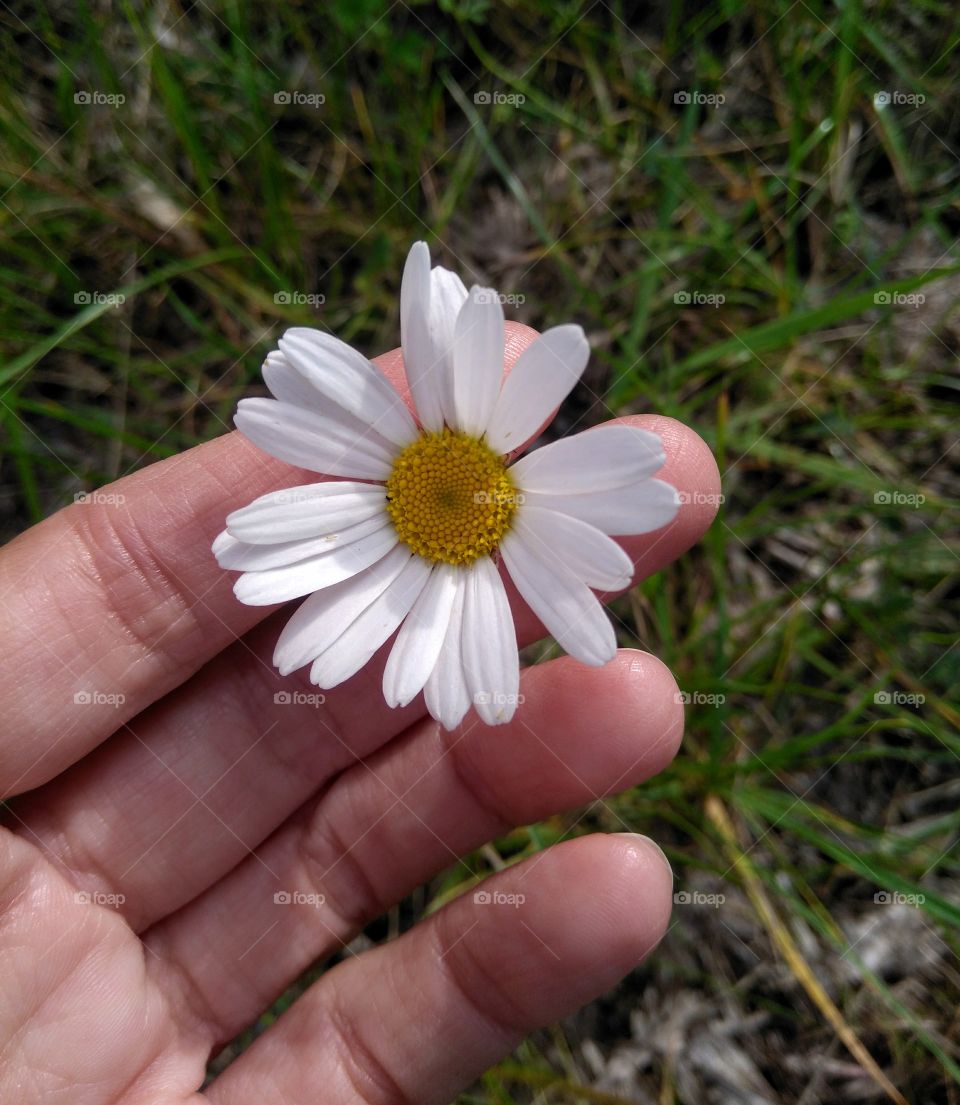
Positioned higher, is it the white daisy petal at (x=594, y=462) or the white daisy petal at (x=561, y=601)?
the white daisy petal at (x=594, y=462)

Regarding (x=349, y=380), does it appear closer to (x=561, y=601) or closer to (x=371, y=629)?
(x=371, y=629)

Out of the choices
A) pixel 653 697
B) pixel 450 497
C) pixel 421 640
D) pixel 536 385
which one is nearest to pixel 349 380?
pixel 450 497

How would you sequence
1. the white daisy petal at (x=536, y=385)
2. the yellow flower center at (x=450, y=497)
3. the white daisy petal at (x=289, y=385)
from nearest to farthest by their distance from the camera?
the white daisy petal at (x=536, y=385)
the white daisy petal at (x=289, y=385)
the yellow flower center at (x=450, y=497)

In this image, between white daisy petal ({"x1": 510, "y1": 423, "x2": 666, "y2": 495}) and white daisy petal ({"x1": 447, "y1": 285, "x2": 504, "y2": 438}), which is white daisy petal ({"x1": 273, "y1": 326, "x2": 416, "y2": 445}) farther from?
white daisy petal ({"x1": 510, "y1": 423, "x2": 666, "y2": 495})

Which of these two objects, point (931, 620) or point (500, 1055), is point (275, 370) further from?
point (931, 620)

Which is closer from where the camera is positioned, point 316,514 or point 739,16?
point 316,514

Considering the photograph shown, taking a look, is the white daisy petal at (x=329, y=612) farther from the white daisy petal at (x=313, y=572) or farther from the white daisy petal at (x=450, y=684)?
the white daisy petal at (x=450, y=684)

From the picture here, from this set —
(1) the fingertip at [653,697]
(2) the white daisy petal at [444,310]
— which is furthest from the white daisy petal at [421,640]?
(2) the white daisy petal at [444,310]

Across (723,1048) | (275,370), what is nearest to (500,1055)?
(723,1048)
